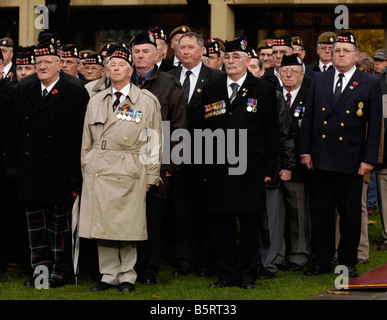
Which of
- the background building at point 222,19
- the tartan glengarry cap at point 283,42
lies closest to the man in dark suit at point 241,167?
the tartan glengarry cap at point 283,42

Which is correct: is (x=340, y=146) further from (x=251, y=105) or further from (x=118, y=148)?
(x=118, y=148)

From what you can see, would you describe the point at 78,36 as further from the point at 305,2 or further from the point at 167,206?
the point at 167,206

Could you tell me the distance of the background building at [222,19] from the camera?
1988 centimetres

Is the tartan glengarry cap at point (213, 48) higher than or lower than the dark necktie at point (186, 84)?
higher

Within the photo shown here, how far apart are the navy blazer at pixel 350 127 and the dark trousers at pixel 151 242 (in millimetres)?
1684

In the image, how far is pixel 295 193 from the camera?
959 cm

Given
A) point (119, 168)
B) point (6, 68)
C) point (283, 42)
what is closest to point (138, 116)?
point (119, 168)

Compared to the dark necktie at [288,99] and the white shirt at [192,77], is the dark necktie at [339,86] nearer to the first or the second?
the dark necktie at [288,99]

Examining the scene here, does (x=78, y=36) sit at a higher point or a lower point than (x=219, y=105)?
higher

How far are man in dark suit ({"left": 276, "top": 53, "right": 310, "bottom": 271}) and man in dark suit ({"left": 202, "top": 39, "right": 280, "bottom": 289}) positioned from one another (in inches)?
37.6

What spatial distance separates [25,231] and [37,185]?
142 centimetres

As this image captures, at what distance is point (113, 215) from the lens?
8219mm

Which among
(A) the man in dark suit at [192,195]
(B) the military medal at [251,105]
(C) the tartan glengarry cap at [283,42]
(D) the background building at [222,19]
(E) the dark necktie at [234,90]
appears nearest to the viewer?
(B) the military medal at [251,105]

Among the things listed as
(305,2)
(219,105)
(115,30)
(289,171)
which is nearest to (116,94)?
(219,105)
